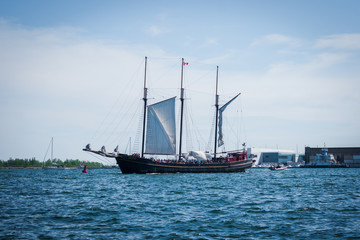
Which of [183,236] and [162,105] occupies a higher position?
[162,105]

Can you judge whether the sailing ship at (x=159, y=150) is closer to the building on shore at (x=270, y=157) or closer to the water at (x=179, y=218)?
the water at (x=179, y=218)

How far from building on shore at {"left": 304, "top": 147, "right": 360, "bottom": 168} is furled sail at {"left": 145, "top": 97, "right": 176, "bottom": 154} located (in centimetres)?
13396

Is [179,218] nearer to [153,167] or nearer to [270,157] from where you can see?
[153,167]

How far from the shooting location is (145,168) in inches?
2982

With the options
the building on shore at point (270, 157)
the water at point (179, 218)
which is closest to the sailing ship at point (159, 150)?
the water at point (179, 218)

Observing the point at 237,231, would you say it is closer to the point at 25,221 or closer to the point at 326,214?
the point at 326,214

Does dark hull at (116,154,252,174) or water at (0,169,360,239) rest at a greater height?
dark hull at (116,154,252,174)

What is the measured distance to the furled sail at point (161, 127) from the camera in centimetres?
7794

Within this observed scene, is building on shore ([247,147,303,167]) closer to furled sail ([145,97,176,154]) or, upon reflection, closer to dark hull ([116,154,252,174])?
dark hull ([116,154,252,174])

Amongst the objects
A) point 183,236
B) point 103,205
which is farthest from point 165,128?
point 183,236

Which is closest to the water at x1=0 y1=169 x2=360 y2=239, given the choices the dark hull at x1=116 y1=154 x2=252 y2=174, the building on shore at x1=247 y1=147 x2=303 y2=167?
the dark hull at x1=116 y1=154 x2=252 y2=174

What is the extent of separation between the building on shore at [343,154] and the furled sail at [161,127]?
13396 cm

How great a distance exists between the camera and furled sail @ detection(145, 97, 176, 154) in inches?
3068

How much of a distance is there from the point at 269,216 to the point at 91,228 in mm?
11279
